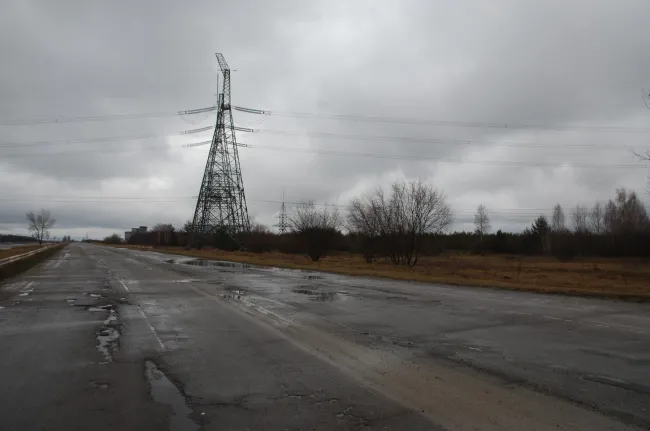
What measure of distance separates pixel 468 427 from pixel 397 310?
8576 mm

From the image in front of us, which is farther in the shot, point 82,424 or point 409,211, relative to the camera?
point 409,211

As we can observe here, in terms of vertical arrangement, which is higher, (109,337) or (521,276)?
(521,276)

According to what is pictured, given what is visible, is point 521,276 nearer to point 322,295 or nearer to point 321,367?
point 322,295

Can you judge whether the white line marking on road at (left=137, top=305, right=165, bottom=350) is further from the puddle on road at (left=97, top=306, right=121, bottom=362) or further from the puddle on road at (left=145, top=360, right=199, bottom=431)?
the puddle on road at (left=145, top=360, right=199, bottom=431)

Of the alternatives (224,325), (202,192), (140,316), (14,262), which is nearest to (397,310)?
(224,325)

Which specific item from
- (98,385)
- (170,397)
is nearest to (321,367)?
(170,397)

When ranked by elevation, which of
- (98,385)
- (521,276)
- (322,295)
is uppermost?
(521,276)

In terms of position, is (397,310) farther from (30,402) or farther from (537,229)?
(537,229)

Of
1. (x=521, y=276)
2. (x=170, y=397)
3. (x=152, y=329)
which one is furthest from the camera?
(x=521, y=276)

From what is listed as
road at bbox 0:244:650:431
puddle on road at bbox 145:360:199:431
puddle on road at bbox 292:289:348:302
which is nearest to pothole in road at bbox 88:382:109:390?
road at bbox 0:244:650:431

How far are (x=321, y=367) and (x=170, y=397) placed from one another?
2.26m

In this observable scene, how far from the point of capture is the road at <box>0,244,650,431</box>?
504 centimetres

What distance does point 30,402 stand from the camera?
5469mm

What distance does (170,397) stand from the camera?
5664 millimetres
